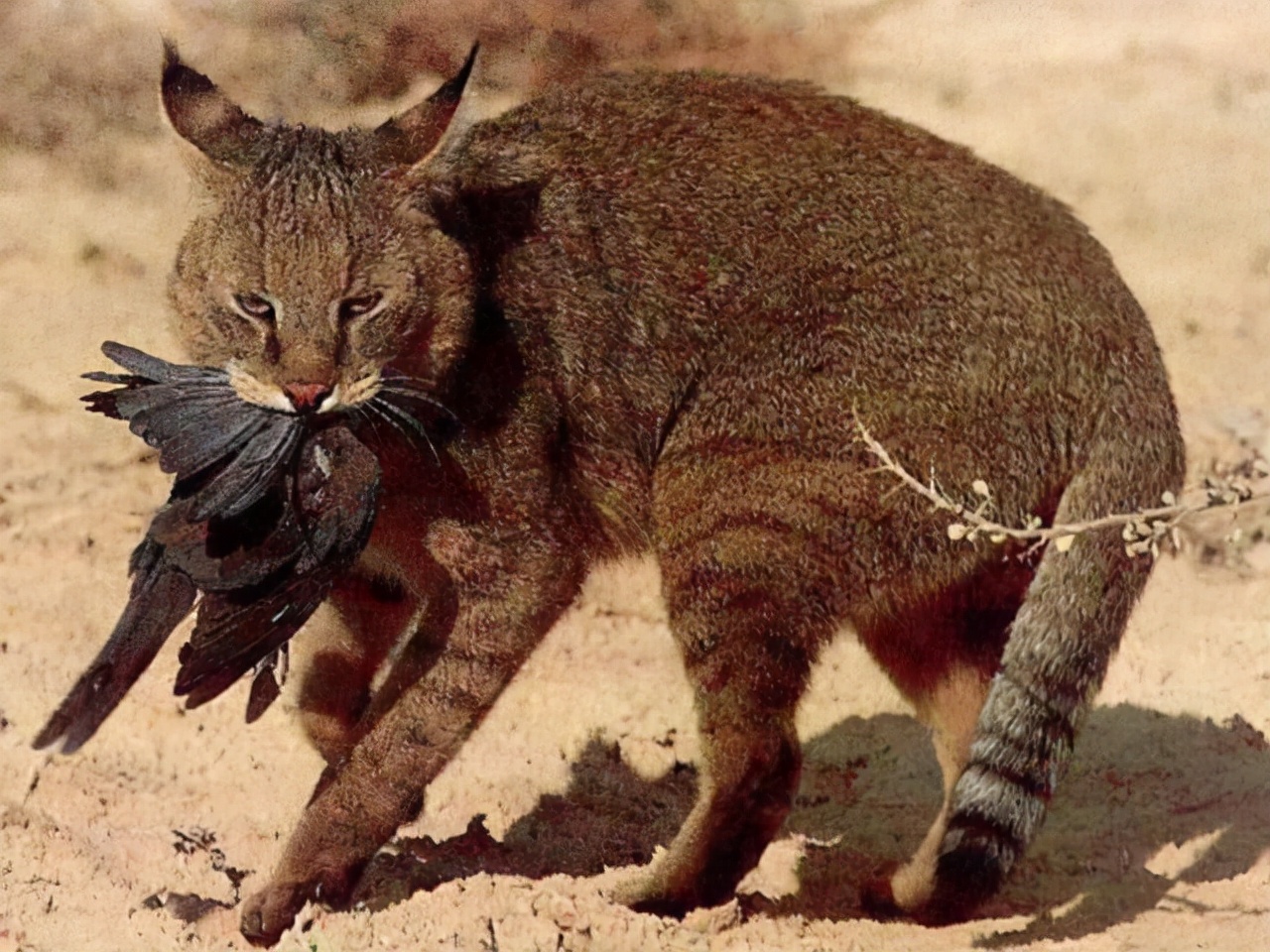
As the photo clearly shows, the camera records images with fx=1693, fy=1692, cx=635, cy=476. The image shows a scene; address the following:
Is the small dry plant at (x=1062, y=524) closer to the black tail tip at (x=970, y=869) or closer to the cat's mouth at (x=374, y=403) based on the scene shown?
the black tail tip at (x=970, y=869)

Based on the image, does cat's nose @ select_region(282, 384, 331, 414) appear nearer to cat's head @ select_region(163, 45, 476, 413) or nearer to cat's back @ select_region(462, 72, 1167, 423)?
cat's head @ select_region(163, 45, 476, 413)

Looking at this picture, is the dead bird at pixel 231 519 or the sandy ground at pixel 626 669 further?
the sandy ground at pixel 626 669

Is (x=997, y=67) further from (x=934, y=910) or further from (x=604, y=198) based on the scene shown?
(x=934, y=910)

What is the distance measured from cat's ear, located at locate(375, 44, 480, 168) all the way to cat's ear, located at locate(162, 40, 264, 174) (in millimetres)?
304

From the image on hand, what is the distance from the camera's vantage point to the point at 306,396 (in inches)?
139

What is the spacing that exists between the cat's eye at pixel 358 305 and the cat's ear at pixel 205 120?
1.35ft

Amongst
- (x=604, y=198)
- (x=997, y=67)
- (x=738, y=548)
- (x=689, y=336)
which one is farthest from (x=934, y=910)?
(x=997, y=67)

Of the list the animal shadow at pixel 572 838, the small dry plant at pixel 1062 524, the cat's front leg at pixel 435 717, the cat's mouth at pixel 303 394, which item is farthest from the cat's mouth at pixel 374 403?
the animal shadow at pixel 572 838

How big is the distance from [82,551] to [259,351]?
251 centimetres

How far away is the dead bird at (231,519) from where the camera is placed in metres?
3.63

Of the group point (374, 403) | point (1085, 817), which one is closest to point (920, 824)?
point (1085, 817)

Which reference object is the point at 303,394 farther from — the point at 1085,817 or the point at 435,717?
the point at 1085,817

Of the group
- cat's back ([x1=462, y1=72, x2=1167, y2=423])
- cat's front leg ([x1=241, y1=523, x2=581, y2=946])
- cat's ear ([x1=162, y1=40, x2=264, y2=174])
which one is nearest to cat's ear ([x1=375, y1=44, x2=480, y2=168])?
cat's back ([x1=462, y1=72, x2=1167, y2=423])

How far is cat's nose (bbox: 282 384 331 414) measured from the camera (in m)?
3.53
